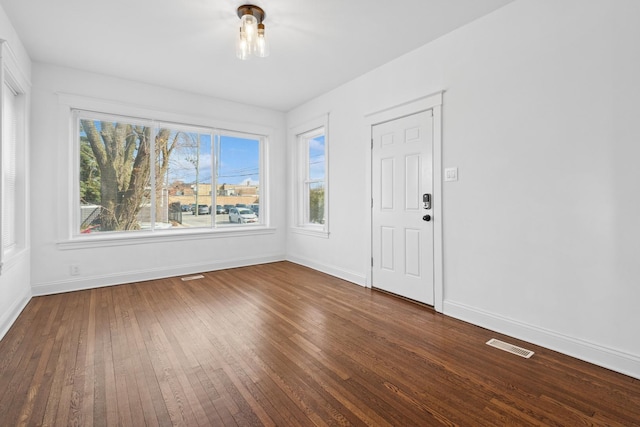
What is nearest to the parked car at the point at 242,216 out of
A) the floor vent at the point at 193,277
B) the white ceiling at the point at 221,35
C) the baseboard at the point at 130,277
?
the baseboard at the point at 130,277

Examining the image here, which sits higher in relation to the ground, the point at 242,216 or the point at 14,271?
the point at 242,216

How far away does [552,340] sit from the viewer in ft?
7.79

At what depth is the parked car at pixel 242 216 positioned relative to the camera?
17.5ft

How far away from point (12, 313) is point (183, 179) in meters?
2.52

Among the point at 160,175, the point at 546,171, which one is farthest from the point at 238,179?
the point at 546,171

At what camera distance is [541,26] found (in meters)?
2.42

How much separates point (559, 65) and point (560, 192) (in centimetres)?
95

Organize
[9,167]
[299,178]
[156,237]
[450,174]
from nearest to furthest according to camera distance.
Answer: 1. [450,174]
2. [9,167]
3. [156,237]
4. [299,178]

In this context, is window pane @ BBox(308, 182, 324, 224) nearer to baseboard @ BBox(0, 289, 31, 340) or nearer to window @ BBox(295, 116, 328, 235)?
window @ BBox(295, 116, 328, 235)

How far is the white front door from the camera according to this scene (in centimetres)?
328

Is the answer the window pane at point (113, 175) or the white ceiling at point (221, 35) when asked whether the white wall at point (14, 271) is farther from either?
the window pane at point (113, 175)

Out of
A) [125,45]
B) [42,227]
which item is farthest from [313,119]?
[42,227]

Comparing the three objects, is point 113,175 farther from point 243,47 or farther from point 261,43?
point 261,43

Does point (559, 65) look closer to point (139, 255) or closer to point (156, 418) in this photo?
point (156, 418)
